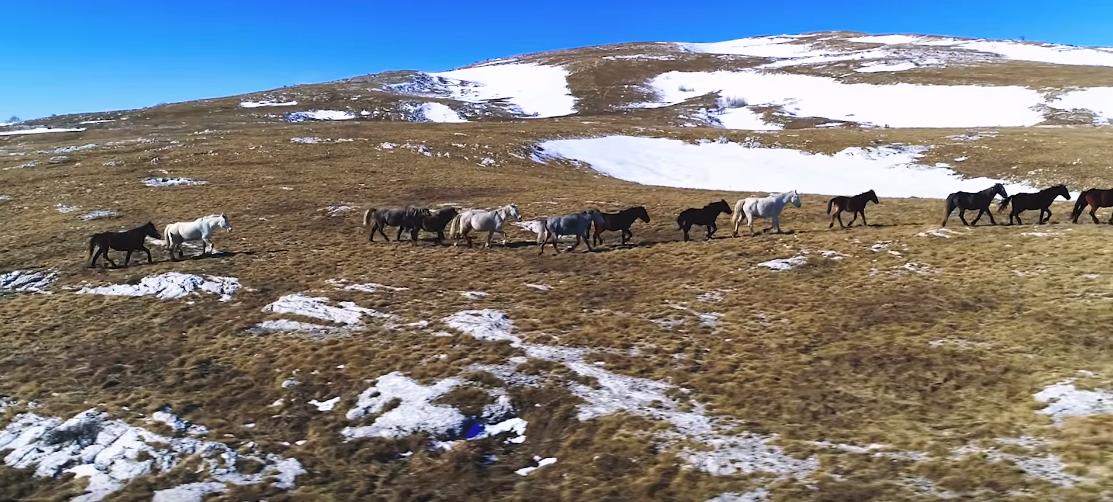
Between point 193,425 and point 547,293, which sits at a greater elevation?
point 547,293

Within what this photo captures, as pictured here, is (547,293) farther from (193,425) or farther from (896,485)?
(896,485)

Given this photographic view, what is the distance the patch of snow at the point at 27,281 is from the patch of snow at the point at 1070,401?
103ft

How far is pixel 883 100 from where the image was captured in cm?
10412

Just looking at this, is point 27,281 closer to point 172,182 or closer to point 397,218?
point 397,218

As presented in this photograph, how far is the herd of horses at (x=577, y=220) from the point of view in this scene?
86.0 ft

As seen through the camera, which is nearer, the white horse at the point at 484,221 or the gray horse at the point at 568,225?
the gray horse at the point at 568,225

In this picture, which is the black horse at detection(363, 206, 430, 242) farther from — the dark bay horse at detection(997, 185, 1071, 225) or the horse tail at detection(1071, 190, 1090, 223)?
the horse tail at detection(1071, 190, 1090, 223)

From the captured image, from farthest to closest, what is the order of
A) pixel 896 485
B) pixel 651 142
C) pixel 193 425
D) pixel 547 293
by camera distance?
pixel 651 142 < pixel 547 293 < pixel 193 425 < pixel 896 485

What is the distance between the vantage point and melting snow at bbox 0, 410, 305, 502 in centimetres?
1186

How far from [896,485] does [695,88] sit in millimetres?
134535

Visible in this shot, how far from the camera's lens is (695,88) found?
136375 millimetres

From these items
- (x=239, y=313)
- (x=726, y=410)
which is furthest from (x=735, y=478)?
(x=239, y=313)

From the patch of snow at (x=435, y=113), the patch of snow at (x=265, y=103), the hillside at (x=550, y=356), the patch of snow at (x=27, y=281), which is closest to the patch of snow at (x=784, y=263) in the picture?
the hillside at (x=550, y=356)

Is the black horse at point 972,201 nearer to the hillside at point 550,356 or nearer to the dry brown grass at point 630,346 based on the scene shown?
the hillside at point 550,356
